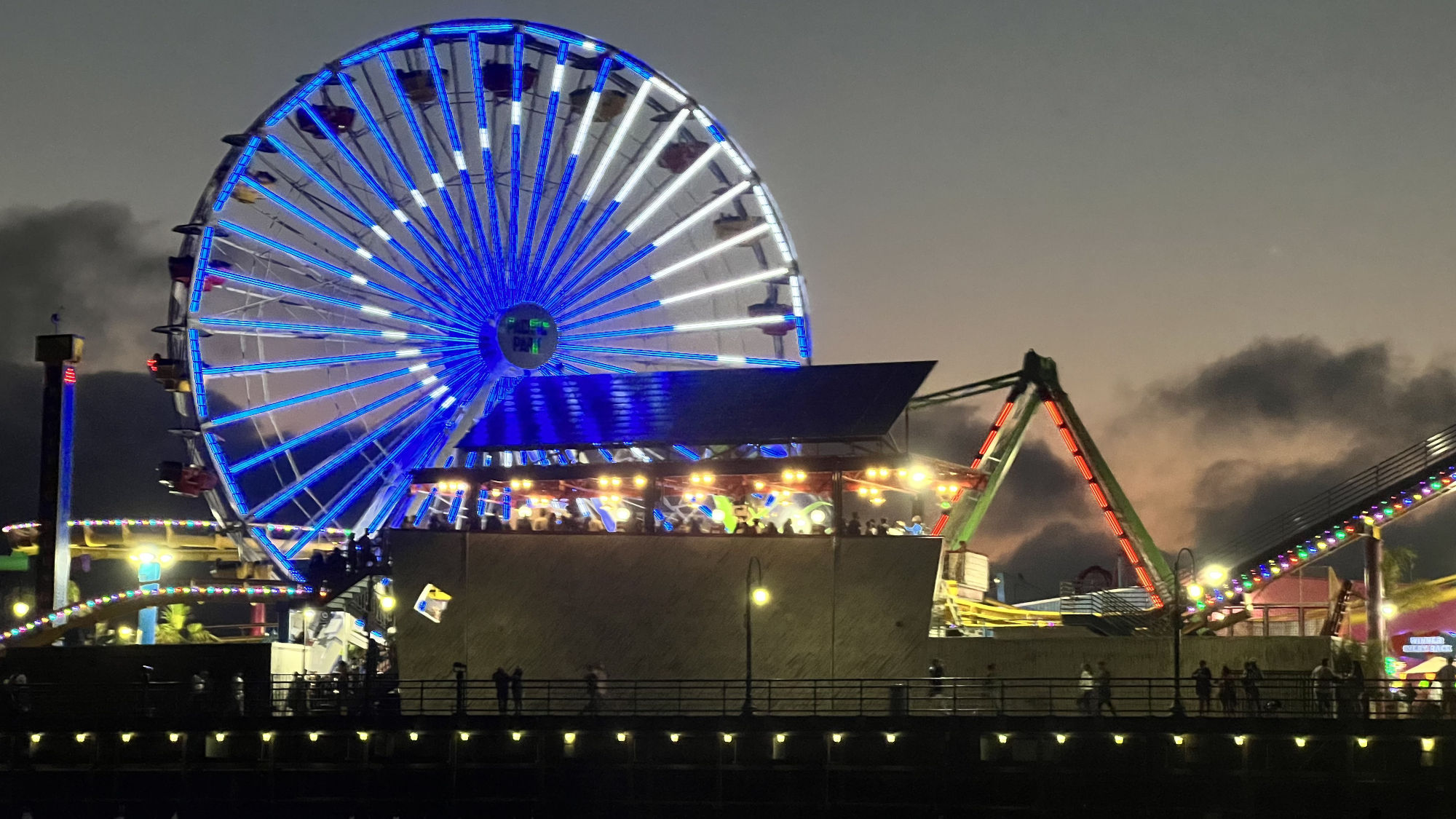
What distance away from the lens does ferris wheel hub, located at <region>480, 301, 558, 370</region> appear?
5709 centimetres

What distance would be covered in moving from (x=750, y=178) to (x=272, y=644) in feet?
77.8

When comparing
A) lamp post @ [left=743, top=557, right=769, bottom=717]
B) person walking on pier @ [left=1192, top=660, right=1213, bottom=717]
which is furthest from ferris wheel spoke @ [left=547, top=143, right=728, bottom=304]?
person walking on pier @ [left=1192, top=660, right=1213, bottom=717]

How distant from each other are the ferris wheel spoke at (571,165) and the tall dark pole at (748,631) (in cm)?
1652

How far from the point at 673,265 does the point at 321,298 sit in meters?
11.1

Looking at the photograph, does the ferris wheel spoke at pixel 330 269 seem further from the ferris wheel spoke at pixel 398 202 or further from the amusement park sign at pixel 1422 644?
the amusement park sign at pixel 1422 644

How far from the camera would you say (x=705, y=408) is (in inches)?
1917

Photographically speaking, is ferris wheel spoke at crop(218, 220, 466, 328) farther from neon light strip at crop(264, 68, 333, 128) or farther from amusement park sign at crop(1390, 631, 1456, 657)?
amusement park sign at crop(1390, 631, 1456, 657)

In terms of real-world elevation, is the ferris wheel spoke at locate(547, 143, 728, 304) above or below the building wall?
above

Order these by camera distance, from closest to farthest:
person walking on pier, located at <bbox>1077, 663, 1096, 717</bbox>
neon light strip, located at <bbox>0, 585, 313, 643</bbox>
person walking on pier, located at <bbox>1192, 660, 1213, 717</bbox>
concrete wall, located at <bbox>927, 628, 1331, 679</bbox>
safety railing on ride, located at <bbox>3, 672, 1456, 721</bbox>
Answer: person walking on pier, located at <bbox>1192, 660, 1213, 717</bbox>
safety railing on ride, located at <bbox>3, 672, 1456, 721</bbox>
person walking on pier, located at <bbox>1077, 663, 1096, 717</bbox>
concrete wall, located at <bbox>927, 628, 1331, 679</bbox>
neon light strip, located at <bbox>0, 585, 313, 643</bbox>

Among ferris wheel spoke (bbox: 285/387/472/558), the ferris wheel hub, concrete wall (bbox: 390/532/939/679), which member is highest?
the ferris wheel hub

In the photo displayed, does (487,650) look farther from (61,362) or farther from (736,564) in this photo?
(61,362)

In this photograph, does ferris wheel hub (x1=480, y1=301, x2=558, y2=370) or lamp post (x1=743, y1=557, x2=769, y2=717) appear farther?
ferris wheel hub (x1=480, y1=301, x2=558, y2=370)

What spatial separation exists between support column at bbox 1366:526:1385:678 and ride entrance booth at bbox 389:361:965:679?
11565 millimetres

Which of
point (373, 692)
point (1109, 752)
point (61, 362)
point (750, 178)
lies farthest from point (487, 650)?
point (750, 178)
